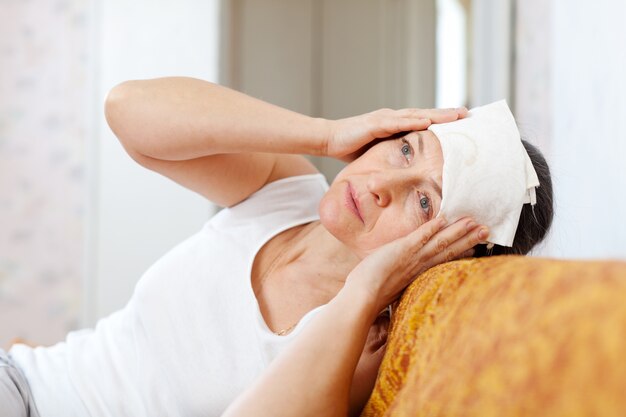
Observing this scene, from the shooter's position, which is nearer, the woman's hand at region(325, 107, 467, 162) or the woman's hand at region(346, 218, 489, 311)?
the woman's hand at region(346, 218, 489, 311)

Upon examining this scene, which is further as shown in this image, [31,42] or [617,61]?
[31,42]

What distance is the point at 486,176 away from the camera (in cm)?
117

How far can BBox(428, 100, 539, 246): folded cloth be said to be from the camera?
117 cm

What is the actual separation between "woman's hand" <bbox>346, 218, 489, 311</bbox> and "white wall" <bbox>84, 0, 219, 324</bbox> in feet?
6.76

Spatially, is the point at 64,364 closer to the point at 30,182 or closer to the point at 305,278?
the point at 305,278

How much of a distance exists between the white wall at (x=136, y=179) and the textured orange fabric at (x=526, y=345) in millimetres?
2492

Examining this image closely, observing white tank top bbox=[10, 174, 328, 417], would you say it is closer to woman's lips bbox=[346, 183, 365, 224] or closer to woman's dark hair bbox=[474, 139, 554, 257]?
woman's lips bbox=[346, 183, 365, 224]

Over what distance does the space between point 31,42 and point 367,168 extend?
8.91 feet

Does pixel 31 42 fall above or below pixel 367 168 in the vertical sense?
above

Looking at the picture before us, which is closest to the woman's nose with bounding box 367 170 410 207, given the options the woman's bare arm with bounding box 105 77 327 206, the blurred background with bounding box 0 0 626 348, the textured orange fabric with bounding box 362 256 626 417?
the woman's bare arm with bounding box 105 77 327 206

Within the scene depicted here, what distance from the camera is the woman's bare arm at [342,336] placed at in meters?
0.95

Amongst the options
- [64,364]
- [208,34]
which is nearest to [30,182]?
[208,34]

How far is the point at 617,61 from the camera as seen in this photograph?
4.28 ft

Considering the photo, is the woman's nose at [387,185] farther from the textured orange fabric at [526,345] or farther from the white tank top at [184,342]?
the textured orange fabric at [526,345]
